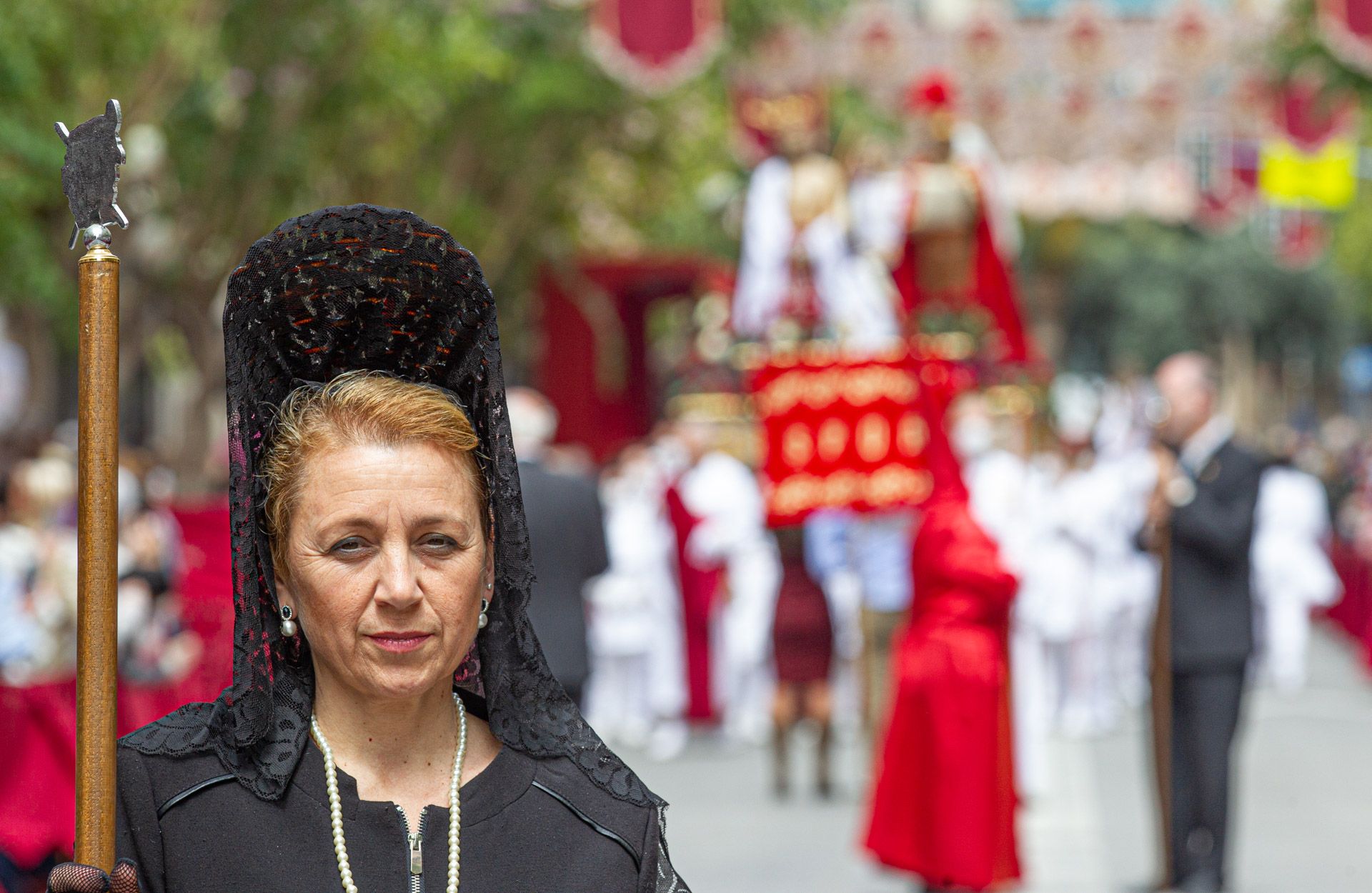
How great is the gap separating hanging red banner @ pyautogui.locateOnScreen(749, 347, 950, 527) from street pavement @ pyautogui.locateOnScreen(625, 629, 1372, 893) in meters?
1.55

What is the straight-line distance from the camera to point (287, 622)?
2.27 m

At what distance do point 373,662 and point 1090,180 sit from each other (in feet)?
93.6

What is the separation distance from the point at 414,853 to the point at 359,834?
61 mm

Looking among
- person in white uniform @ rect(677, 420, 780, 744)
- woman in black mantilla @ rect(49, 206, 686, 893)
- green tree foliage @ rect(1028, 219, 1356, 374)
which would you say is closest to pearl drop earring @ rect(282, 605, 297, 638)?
woman in black mantilla @ rect(49, 206, 686, 893)

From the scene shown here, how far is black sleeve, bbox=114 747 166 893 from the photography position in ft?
7.08

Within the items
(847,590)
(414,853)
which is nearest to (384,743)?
(414,853)

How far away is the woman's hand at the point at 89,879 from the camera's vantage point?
6.65 ft

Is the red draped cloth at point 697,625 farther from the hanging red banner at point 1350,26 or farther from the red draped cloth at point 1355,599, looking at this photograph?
the red draped cloth at point 1355,599

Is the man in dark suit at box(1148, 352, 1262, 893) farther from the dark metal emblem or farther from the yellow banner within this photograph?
the yellow banner

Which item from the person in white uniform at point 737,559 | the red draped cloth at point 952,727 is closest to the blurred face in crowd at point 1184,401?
the red draped cloth at point 952,727

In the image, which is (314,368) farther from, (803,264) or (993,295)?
(803,264)

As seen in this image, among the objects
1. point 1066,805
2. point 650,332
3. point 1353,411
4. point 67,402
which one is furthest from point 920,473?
point 1353,411

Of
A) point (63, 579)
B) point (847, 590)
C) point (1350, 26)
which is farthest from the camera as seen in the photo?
point (847, 590)

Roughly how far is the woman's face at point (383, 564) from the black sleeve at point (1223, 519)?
19.9 feet
